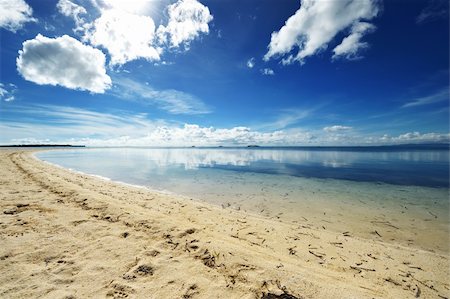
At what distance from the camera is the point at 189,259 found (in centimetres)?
510

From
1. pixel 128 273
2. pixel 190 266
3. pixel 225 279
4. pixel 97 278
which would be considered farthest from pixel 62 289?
pixel 225 279

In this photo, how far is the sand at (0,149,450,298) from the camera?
4.00 meters

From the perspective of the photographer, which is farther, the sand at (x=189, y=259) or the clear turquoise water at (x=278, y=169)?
the clear turquoise water at (x=278, y=169)

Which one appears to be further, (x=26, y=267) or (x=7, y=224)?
(x=7, y=224)

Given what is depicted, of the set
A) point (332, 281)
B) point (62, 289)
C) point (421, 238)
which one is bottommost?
point (421, 238)

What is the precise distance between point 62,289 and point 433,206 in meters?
18.3

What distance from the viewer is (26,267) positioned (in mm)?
4348

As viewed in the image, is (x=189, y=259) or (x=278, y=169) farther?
(x=278, y=169)

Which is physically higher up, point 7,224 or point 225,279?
point 7,224

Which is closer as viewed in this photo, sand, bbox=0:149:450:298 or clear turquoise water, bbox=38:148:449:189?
sand, bbox=0:149:450:298

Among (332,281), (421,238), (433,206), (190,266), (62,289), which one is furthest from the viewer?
(433,206)

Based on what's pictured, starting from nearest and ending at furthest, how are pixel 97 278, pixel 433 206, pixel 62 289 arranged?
pixel 62 289, pixel 97 278, pixel 433 206

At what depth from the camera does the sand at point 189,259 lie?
4.00m

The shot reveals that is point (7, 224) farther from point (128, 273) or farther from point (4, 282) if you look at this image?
point (128, 273)
